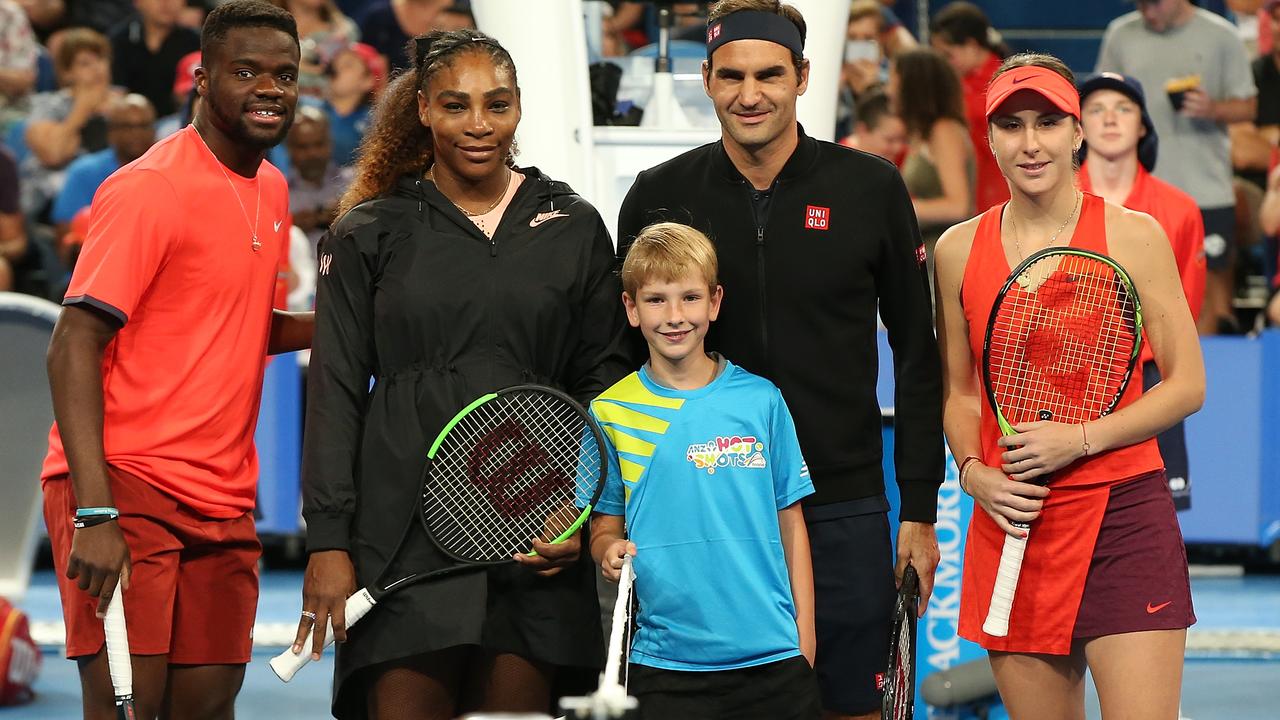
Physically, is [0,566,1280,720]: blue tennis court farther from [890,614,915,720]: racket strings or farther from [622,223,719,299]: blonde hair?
[622,223,719,299]: blonde hair

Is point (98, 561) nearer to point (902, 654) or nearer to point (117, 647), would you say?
point (117, 647)

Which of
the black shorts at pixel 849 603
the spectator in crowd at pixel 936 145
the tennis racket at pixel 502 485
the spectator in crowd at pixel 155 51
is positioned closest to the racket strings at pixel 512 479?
the tennis racket at pixel 502 485

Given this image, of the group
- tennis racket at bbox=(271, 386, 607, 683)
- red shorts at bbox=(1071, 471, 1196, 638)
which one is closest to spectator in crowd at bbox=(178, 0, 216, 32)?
tennis racket at bbox=(271, 386, 607, 683)

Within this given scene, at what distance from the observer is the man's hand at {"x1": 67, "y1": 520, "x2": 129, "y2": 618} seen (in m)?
3.73

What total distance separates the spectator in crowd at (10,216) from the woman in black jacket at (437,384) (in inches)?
267

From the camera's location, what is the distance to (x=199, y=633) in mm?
4016

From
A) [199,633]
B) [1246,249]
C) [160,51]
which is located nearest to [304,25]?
[160,51]

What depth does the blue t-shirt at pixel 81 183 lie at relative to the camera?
10.1 m

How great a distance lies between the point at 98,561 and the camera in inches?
A: 147

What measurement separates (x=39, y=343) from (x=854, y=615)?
4200 mm

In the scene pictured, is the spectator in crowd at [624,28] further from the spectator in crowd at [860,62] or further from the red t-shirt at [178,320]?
the red t-shirt at [178,320]

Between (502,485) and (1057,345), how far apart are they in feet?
4.29

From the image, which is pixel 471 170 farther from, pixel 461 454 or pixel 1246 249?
pixel 1246 249

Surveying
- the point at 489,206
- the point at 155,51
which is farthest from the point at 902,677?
the point at 155,51
